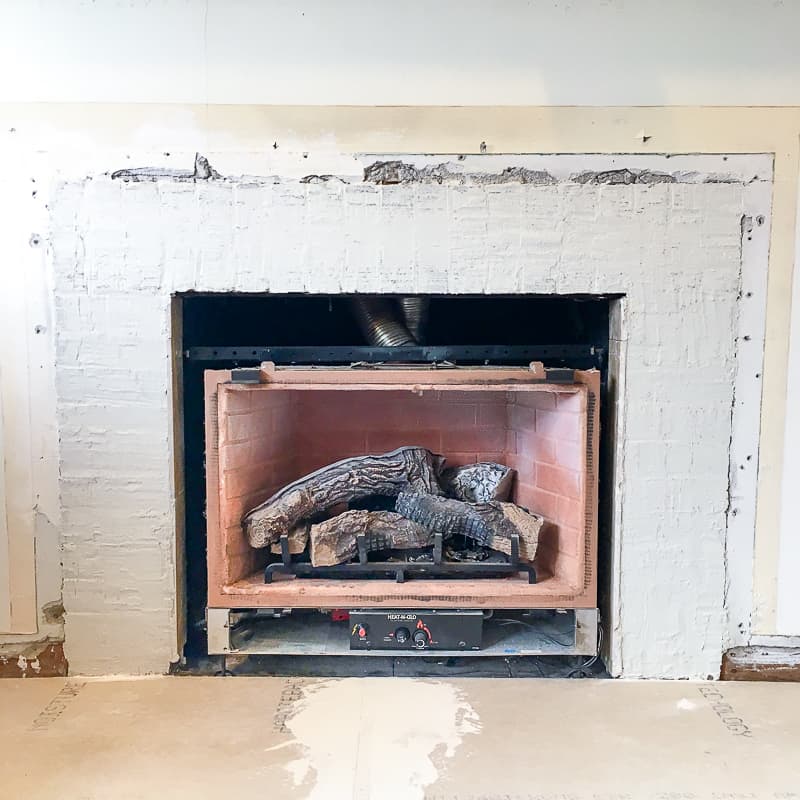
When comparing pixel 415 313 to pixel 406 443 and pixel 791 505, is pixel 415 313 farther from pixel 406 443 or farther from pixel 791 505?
pixel 791 505

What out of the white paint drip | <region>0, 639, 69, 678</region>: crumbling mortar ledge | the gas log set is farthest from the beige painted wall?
the white paint drip

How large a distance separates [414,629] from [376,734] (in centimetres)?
30

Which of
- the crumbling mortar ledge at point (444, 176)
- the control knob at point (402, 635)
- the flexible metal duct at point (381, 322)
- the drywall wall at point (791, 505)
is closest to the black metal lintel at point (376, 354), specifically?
the flexible metal duct at point (381, 322)

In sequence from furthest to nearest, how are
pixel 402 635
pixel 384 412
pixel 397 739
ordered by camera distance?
pixel 384 412 → pixel 402 635 → pixel 397 739

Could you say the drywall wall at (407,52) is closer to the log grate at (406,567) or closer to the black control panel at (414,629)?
the log grate at (406,567)

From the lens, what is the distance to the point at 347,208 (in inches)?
67.3

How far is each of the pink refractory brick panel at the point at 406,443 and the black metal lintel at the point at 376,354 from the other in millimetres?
86

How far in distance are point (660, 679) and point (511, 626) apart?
41 centimetres

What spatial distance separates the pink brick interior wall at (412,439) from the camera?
1.79 metres

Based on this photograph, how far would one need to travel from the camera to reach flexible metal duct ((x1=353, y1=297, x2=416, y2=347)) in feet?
6.28

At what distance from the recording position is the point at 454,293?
173cm

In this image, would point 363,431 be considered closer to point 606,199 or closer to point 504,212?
point 504,212

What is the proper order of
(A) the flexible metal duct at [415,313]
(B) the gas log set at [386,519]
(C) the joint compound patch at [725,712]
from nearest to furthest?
(C) the joint compound patch at [725,712] → (B) the gas log set at [386,519] → (A) the flexible metal duct at [415,313]

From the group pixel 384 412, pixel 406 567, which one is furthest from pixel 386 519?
pixel 384 412
